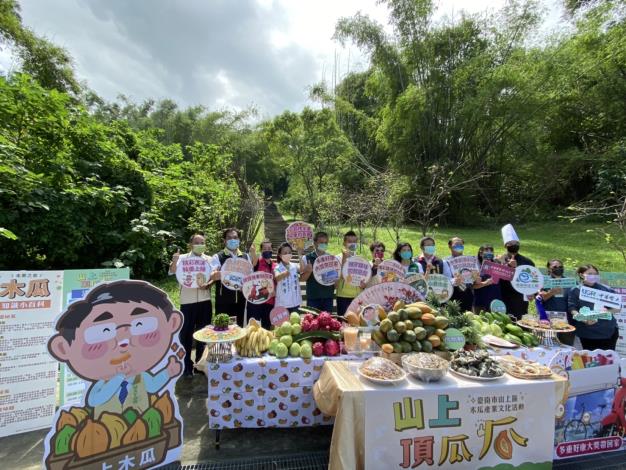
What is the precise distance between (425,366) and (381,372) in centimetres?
36

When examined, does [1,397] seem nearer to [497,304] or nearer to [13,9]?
[497,304]

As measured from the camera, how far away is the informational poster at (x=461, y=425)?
231 cm

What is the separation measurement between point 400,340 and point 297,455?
1.41 m

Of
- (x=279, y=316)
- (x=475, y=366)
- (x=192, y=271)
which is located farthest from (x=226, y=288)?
(x=475, y=366)

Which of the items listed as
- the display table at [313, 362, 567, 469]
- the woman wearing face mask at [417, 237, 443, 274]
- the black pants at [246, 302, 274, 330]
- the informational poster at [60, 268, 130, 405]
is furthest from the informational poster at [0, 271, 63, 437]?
the woman wearing face mask at [417, 237, 443, 274]

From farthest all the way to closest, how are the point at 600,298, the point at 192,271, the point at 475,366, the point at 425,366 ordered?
the point at 192,271, the point at 600,298, the point at 475,366, the point at 425,366

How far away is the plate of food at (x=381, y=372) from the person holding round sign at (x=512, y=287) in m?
3.01

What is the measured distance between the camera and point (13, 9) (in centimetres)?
993

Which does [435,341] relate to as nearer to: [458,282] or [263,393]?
[263,393]

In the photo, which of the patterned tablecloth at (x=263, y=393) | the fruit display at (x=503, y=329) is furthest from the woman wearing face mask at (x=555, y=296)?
the patterned tablecloth at (x=263, y=393)

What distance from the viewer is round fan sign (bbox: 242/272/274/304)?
13.0 feet

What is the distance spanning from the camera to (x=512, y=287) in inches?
180

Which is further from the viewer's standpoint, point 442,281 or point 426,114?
point 426,114

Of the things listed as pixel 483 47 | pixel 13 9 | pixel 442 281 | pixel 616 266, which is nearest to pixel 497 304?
pixel 442 281
